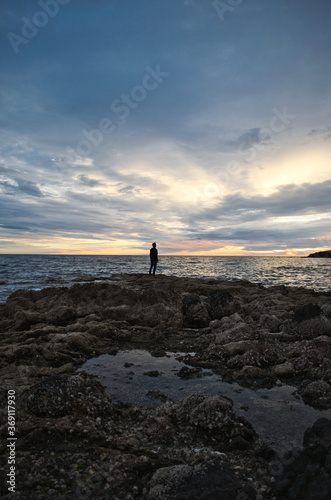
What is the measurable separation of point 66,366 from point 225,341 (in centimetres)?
399

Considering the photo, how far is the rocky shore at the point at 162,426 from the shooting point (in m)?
2.61

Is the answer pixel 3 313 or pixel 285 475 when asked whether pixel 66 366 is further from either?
pixel 3 313

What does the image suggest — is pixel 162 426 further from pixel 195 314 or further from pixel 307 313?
pixel 195 314

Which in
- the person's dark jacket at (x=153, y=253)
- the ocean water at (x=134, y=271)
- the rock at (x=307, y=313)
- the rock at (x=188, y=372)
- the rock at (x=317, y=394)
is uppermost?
the person's dark jacket at (x=153, y=253)

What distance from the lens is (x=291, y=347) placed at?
6469 mm

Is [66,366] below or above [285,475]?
below

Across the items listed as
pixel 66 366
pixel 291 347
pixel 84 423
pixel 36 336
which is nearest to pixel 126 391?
pixel 84 423

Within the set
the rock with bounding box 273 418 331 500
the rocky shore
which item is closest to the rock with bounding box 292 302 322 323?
the rocky shore

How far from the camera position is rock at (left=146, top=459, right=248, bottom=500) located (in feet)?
7.93

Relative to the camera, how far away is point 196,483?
258cm

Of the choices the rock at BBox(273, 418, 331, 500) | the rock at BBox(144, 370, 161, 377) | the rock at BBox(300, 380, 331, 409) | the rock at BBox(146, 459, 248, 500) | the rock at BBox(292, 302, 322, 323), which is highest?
the rock at BBox(292, 302, 322, 323)

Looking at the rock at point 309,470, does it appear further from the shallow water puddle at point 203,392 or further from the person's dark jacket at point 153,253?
the person's dark jacket at point 153,253

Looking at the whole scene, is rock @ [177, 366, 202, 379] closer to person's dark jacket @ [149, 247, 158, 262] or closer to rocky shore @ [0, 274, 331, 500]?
rocky shore @ [0, 274, 331, 500]

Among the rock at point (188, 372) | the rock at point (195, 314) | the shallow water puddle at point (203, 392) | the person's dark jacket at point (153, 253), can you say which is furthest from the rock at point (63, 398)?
the person's dark jacket at point (153, 253)
